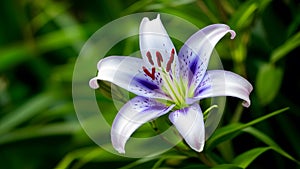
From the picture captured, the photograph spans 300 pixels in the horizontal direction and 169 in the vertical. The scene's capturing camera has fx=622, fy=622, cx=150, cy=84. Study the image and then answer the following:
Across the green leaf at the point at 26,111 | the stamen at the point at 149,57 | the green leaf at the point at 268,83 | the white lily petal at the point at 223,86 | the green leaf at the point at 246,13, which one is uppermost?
the green leaf at the point at 26,111

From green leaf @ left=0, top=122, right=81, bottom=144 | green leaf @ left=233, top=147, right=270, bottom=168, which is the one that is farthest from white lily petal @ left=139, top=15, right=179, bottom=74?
green leaf @ left=0, top=122, right=81, bottom=144

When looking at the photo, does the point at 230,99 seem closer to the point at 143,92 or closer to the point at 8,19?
the point at 143,92

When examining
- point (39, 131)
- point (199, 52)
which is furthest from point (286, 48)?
point (39, 131)

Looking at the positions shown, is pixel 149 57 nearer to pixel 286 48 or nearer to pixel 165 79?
pixel 165 79

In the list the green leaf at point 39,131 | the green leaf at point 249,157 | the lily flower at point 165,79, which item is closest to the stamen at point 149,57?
the lily flower at point 165,79

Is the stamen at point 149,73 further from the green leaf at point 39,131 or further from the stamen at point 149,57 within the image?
the green leaf at point 39,131

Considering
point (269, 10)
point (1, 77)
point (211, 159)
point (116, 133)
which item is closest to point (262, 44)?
point (269, 10)
